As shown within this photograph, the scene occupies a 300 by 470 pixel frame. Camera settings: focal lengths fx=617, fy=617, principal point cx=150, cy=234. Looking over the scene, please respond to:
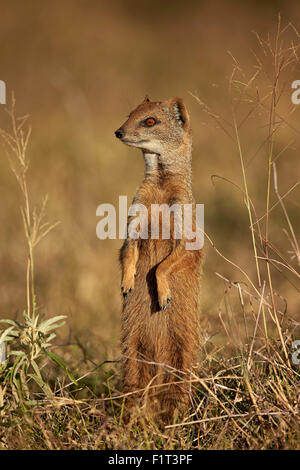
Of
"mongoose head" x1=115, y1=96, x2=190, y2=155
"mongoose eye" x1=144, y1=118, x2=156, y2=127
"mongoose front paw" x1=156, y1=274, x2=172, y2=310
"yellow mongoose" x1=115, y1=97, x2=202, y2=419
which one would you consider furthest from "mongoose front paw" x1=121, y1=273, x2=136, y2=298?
A: "mongoose eye" x1=144, y1=118, x2=156, y2=127

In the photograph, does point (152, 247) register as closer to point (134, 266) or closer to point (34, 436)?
point (134, 266)

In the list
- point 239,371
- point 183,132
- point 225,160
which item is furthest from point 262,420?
point 225,160

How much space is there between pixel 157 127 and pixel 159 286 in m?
0.87

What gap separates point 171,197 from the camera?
10.5ft

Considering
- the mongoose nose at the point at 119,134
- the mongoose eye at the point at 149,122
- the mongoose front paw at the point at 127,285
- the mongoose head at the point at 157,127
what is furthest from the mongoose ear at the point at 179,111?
the mongoose front paw at the point at 127,285

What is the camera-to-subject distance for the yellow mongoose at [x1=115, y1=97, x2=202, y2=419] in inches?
121

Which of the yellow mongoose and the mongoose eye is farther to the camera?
the mongoose eye

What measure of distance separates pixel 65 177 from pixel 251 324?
3755mm

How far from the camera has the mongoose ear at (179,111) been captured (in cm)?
338

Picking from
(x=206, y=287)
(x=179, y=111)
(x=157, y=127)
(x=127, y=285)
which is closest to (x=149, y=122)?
(x=157, y=127)

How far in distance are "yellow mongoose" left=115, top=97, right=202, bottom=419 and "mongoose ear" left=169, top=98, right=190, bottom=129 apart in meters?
0.07

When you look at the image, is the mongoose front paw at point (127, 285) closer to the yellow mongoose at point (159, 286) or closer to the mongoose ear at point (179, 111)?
the yellow mongoose at point (159, 286)

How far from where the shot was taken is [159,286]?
119 inches

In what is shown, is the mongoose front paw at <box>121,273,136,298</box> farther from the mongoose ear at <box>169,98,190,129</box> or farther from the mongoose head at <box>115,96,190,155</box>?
the mongoose ear at <box>169,98,190,129</box>
